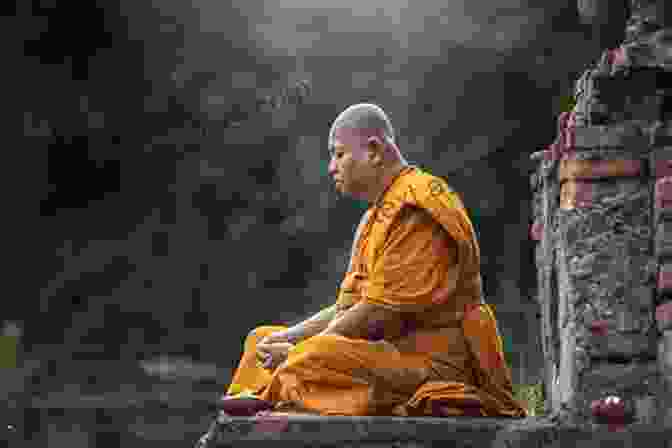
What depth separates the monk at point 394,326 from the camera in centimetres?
432

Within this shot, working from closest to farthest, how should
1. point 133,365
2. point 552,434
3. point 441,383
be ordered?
A: 1. point 552,434
2. point 441,383
3. point 133,365

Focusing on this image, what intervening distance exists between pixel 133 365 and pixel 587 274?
747 centimetres

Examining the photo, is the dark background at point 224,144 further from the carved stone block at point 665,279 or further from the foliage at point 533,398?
the carved stone block at point 665,279

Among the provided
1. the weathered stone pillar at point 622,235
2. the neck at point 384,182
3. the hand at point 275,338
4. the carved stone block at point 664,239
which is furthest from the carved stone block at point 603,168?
the hand at point 275,338

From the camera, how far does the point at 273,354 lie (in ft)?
15.1

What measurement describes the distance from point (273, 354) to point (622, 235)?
1199mm

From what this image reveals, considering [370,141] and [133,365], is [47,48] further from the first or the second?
[370,141]

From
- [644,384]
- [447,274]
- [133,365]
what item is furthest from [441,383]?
[133,365]

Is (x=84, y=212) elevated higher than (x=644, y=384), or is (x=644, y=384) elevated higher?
(x=84, y=212)

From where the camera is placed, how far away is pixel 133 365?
441 inches

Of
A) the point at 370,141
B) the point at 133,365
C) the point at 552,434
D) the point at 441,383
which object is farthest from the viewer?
the point at 133,365

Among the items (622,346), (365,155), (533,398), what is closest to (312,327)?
(365,155)

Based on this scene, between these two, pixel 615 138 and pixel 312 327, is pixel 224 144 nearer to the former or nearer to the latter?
pixel 312 327

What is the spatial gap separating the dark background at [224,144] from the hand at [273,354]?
653 centimetres
